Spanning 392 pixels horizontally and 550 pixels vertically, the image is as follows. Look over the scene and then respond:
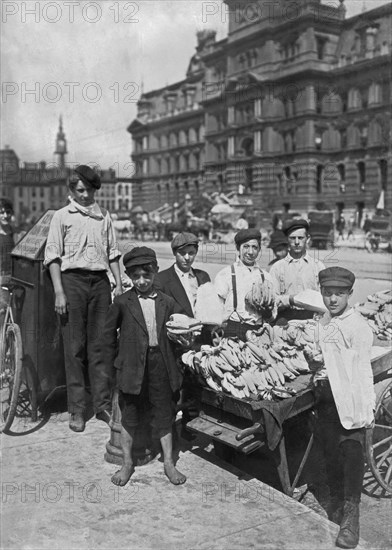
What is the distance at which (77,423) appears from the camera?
506cm

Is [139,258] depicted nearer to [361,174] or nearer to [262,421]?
[262,421]

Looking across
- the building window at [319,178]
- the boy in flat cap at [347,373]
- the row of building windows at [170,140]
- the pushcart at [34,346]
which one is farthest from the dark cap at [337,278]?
the row of building windows at [170,140]

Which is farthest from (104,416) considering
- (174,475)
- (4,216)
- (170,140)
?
(170,140)

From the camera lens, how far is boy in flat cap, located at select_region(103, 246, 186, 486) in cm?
411

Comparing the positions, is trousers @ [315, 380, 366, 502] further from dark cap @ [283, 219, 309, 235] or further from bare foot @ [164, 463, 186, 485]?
dark cap @ [283, 219, 309, 235]

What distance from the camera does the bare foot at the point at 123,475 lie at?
4.06 m

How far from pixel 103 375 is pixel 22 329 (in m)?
0.99

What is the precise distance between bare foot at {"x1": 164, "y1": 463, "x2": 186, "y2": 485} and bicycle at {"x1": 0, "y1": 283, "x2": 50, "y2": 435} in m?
1.39

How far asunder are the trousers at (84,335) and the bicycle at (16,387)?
0.36 m

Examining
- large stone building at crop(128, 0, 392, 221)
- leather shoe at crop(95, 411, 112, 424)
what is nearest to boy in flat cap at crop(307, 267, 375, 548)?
leather shoe at crop(95, 411, 112, 424)

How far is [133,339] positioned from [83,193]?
1481 mm

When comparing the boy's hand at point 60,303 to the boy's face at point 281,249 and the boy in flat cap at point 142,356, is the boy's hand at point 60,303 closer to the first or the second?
the boy in flat cap at point 142,356

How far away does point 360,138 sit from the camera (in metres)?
47.2

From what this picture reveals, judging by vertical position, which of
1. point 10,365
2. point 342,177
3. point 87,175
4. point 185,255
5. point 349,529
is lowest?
point 349,529
